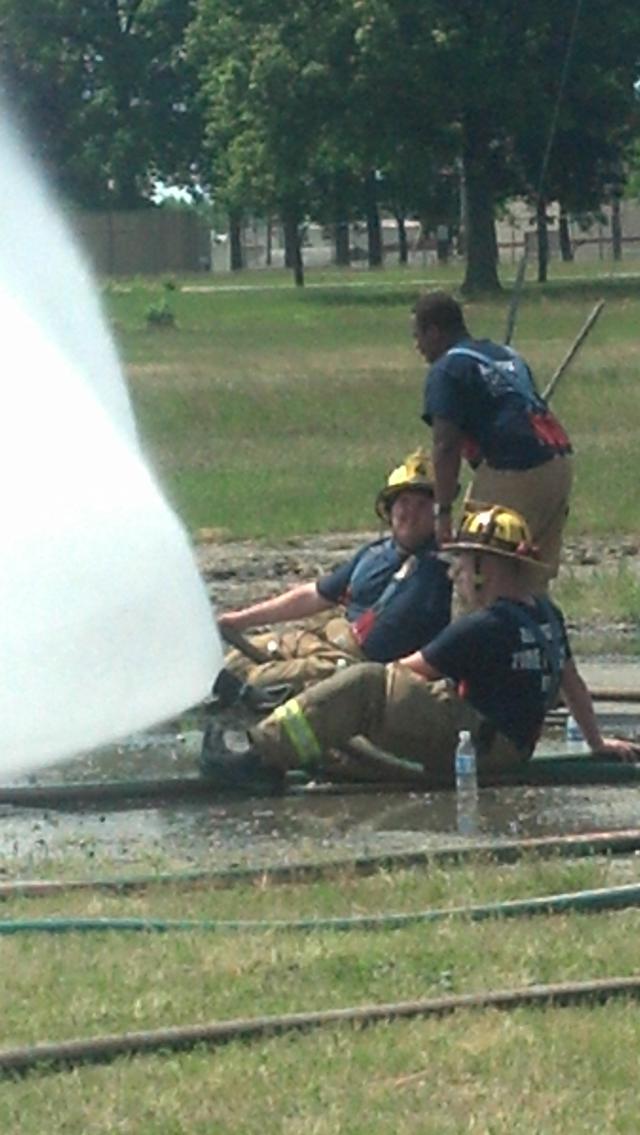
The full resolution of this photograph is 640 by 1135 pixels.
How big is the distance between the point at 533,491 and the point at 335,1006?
443 centimetres

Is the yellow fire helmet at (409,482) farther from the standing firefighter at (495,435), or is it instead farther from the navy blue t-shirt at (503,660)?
the navy blue t-shirt at (503,660)

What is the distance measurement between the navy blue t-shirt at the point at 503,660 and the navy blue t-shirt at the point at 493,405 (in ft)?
4.01

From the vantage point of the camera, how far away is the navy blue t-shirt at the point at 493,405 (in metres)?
10.5

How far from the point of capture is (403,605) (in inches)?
407

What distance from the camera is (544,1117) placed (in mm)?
5652

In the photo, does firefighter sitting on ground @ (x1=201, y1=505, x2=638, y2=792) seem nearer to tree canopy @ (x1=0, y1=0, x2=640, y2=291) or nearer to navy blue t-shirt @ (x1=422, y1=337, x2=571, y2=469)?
navy blue t-shirt @ (x1=422, y1=337, x2=571, y2=469)

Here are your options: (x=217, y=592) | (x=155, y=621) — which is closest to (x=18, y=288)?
(x=155, y=621)

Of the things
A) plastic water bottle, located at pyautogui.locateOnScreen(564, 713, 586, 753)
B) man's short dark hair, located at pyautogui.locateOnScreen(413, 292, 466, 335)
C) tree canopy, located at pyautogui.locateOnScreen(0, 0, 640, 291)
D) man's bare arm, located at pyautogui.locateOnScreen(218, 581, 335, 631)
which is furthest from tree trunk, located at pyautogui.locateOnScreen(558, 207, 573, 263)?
plastic water bottle, located at pyautogui.locateOnScreen(564, 713, 586, 753)

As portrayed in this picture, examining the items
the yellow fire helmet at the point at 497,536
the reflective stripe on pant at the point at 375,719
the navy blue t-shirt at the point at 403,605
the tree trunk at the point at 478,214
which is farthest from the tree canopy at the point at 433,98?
the reflective stripe on pant at the point at 375,719

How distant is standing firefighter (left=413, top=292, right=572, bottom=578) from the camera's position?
10523 mm

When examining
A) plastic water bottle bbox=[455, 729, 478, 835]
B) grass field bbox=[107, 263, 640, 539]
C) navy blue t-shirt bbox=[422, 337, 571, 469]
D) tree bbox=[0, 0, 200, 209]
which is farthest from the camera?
tree bbox=[0, 0, 200, 209]

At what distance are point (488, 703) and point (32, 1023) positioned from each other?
11.3ft

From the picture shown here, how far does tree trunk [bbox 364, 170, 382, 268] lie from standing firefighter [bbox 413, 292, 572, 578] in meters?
59.7

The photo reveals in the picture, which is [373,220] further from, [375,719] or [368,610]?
[375,719]
